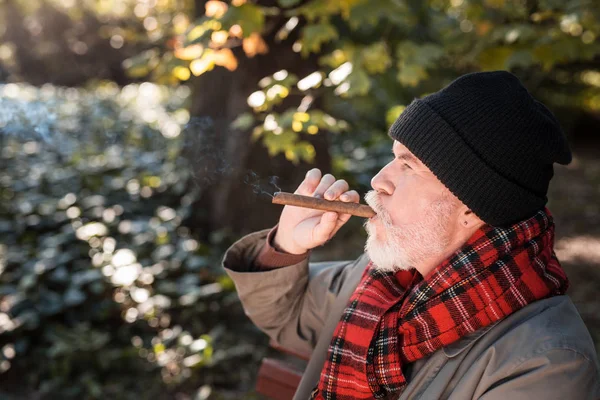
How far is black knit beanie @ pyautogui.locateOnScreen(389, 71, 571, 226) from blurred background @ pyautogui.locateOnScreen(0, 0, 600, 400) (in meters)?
0.65

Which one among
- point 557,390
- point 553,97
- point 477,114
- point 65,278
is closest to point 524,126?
point 477,114

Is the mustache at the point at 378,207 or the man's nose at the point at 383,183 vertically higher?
the man's nose at the point at 383,183

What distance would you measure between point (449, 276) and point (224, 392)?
2.62 meters

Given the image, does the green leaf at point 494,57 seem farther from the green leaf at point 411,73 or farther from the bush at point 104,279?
the bush at point 104,279

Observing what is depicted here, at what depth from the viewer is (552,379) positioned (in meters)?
1.66

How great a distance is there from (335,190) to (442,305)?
1.79ft

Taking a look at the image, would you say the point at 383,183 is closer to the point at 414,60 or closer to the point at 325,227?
the point at 325,227

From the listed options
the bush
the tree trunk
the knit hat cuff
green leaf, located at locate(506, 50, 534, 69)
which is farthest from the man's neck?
the tree trunk

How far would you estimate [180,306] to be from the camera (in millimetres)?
4863

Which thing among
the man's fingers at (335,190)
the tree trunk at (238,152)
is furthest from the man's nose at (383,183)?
the tree trunk at (238,152)

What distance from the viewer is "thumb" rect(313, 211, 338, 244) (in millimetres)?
2185

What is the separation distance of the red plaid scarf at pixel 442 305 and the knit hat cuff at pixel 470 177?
0.18 feet

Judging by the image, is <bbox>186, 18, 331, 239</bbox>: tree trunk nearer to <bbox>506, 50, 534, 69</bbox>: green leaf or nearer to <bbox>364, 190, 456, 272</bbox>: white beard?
<bbox>506, 50, 534, 69</bbox>: green leaf

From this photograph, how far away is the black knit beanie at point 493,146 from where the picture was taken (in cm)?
186
